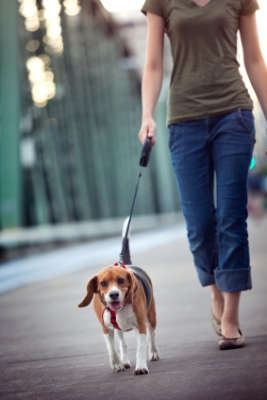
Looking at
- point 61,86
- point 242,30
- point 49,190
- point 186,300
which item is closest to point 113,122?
point 61,86

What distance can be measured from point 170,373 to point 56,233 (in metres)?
13.5

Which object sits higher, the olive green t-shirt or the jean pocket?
the olive green t-shirt

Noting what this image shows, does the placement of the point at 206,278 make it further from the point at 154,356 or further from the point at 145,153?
the point at 145,153

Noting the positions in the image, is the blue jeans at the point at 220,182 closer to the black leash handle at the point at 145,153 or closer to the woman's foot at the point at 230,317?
the woman's foot at the point at 230,317

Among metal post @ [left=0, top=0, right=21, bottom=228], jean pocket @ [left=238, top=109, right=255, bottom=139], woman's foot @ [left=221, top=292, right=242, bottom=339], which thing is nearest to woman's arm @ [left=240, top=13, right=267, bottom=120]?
jean pocket @ [left=238, top=109, right=255, bottom=139]

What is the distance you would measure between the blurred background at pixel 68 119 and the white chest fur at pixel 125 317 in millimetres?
3154

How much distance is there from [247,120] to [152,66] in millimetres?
600

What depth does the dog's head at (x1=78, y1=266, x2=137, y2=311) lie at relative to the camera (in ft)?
9.90

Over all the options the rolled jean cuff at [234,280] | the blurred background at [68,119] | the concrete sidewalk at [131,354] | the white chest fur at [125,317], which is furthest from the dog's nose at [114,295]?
the blurred background at [68,119]

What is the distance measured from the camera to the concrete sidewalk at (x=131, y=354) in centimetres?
277

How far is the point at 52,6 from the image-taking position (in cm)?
1864

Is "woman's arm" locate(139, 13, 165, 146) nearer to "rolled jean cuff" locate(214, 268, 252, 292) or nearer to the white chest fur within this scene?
"rolled jean cuff" locate(214, 268, 252, 292)

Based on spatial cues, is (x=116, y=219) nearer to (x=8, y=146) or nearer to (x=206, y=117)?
(x=8, y=146)

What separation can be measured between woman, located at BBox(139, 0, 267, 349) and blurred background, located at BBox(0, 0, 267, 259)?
5.99ft
